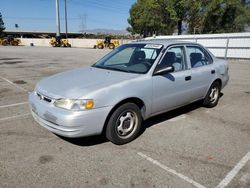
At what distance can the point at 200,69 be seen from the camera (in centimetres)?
506

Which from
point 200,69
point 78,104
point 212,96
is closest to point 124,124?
point 78,104

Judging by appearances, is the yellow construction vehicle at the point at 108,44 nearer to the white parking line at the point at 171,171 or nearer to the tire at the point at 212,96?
the tire at the point at 212,96

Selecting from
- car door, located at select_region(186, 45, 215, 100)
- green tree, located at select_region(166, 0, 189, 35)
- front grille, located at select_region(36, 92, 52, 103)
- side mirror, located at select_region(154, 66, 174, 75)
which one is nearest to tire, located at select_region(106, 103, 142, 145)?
side mirror, located at select_region(154, 66, 174, 75)

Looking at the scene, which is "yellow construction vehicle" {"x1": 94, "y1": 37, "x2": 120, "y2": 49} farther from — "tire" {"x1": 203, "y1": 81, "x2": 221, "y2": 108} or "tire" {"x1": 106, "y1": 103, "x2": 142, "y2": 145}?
"tire" {"x1": 106, "y1": 103, "x2": 142, "y2": 145}

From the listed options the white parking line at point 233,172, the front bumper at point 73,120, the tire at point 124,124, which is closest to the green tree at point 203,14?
the tire at point 124,124

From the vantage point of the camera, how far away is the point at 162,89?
4180 mm

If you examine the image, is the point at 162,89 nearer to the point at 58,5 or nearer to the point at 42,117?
the point at 42,117

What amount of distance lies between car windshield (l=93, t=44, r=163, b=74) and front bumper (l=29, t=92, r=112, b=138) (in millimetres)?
1112

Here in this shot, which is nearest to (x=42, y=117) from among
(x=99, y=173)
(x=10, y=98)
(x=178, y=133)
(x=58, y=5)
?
(x=99, y=173)

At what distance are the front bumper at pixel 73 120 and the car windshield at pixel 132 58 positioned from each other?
3.65 feet

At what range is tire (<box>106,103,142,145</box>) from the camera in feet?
11.8

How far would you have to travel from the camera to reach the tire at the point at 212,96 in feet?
18.4

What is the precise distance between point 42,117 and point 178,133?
7.58 ft

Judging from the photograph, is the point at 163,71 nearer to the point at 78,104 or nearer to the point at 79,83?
the point at 79,83
